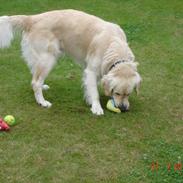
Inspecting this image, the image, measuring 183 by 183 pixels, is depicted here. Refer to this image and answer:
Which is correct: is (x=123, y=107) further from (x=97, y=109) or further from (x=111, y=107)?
(x=97, y=109)

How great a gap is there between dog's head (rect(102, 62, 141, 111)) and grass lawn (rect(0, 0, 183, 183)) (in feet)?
1.16

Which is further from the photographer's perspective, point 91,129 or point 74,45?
point 74,45

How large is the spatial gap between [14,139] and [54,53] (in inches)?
62.0

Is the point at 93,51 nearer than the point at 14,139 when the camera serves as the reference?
No

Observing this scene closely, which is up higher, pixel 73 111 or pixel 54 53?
pixel 54 53

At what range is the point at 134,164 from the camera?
5.51 metres

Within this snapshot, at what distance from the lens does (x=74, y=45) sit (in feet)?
23.3

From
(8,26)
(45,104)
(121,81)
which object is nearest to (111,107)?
(121,81)

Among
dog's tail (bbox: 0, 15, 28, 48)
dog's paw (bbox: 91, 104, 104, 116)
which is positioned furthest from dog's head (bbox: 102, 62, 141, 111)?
dog's tail (bbox: 0, 15, 28, 48)

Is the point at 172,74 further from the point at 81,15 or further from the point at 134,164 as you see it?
the point at 134,164

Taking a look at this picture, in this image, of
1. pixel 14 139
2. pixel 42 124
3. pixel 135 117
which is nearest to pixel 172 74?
pixel 135 117

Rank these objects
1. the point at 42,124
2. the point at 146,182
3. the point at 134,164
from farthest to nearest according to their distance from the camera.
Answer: the point at 42,124 < the point at 134,164 < the point at 146,182

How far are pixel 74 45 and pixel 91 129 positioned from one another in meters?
1.40

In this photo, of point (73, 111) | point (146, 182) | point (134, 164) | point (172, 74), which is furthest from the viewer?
point (172, 74)
